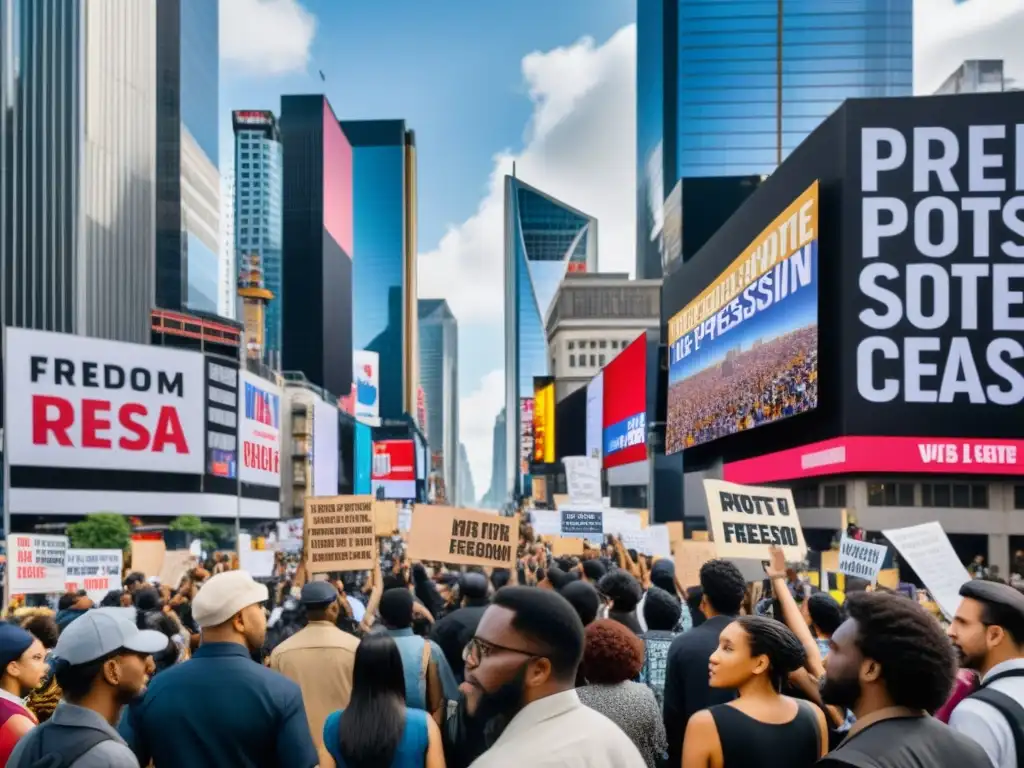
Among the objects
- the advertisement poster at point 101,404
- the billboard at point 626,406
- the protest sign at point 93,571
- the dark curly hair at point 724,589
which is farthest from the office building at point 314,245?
the dark curly hair at point 724,589

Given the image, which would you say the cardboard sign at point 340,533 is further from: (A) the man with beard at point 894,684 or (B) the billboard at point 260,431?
(B) the billboard at point 260,431

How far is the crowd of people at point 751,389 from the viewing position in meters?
39.9

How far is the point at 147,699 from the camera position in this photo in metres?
4.47

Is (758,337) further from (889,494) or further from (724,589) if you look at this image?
(724,589)

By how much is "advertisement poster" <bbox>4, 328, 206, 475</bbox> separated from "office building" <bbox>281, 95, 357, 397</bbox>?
321 feet

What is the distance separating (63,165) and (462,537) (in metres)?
100

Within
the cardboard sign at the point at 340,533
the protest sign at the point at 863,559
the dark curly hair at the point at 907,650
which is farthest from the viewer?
the cardboard sign at the point at 340,533

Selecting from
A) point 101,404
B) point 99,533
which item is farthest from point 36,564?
point 101,404

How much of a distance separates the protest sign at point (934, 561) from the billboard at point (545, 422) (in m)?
123

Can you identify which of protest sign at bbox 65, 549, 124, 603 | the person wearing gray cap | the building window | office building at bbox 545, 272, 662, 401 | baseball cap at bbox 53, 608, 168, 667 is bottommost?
the building window

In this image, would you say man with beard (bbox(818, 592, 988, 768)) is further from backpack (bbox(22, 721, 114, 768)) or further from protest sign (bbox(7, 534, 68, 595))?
protest sign (bbox(7, 534, 68, 595))

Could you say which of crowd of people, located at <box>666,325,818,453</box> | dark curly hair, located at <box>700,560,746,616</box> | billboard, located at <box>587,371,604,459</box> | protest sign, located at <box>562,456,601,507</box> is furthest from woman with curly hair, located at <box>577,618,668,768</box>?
billboard, located at <box>587,371,604,459</box>

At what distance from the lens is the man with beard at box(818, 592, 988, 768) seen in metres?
3.00

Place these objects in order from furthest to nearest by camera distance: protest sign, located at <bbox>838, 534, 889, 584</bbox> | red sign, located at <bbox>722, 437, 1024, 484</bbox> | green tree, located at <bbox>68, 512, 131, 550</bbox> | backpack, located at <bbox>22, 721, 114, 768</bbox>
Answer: green tree, located at <bbox>68, 512, 131, 550</bbox>
red sign, located at <bbox>722, 437, 1024, 484</bbox>
protest sign, located at <bbox>838, 534, 889, 584</bbox>
backpack, located at <bbox>22, 721, 114, 768</bbox>
